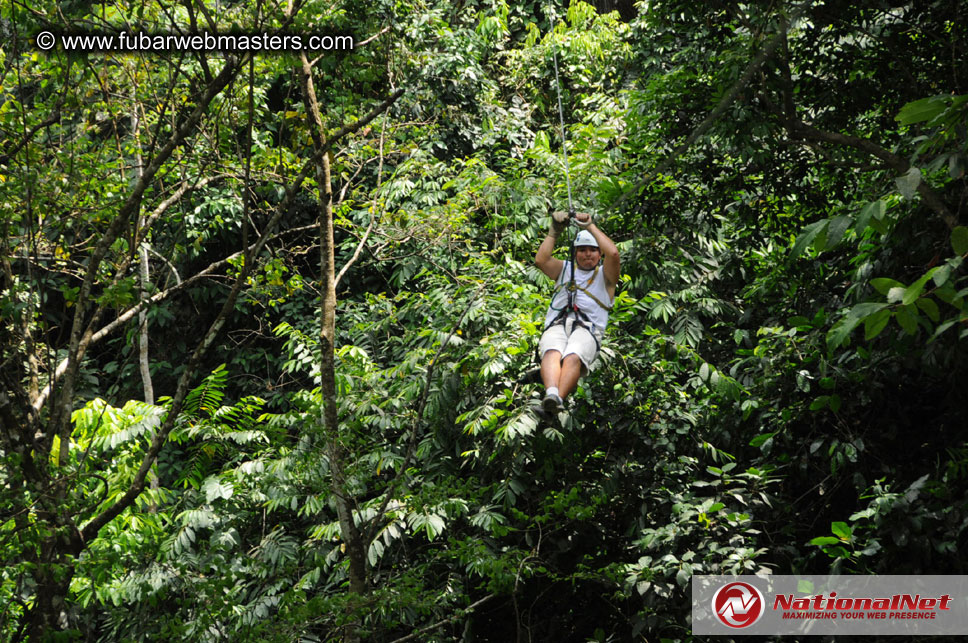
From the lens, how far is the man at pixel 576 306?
443 cm

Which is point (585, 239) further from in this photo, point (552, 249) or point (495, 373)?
point (495, 373)

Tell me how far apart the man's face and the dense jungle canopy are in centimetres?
26

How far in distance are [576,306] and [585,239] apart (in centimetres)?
40

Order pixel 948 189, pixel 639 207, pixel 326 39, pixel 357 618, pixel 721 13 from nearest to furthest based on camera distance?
pixel 948 189
pixel 357 618
pixel 721 13
pixel 326 39
pixel 639 207

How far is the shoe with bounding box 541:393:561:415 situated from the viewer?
14.0 feet

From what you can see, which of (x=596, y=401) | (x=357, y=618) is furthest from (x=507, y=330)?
(x=357, y=618)

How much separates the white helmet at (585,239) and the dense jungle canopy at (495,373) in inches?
6.8

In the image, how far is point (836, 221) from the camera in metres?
1.74

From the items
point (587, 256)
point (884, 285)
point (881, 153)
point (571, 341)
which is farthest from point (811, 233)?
point (587, 256)

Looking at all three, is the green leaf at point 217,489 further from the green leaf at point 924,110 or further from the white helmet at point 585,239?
the green leaf at point 924,110

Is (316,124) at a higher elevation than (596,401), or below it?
higher

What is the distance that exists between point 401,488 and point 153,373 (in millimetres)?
5536

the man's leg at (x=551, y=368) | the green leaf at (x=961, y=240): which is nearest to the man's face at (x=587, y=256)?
the man's leg at (x=551, y=368)

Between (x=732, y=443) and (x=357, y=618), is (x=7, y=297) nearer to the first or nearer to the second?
(x=357, y=618)
